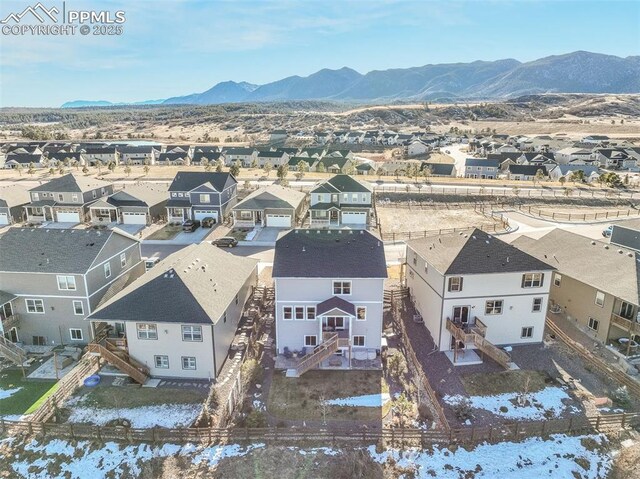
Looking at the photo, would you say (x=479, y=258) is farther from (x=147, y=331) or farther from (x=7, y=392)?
(x=7, y=392)

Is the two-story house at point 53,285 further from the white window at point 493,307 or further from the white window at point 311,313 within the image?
the white window at point 493,307

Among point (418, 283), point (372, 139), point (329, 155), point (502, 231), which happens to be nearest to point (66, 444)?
point (418, 283)

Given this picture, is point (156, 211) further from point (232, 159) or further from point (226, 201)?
point (232, 159)

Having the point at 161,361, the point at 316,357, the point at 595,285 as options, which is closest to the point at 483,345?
the point at 595,285

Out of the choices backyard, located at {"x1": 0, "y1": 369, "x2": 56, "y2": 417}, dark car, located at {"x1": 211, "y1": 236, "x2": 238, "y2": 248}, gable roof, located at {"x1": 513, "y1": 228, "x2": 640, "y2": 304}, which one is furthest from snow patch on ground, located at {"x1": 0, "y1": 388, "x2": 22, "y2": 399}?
gable roof, located at {"x1": 513, "y1": 228, "x2": 640, "y2": 304}

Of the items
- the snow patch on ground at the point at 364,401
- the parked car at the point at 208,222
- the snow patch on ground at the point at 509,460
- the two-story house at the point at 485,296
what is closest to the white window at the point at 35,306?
the snow patch on ground at the point at 364,401

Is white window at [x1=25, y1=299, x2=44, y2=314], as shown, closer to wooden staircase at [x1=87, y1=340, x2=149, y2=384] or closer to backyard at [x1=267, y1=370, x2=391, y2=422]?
wooden staircase at [x1=87, y1=340, x2=149, y2=384]
